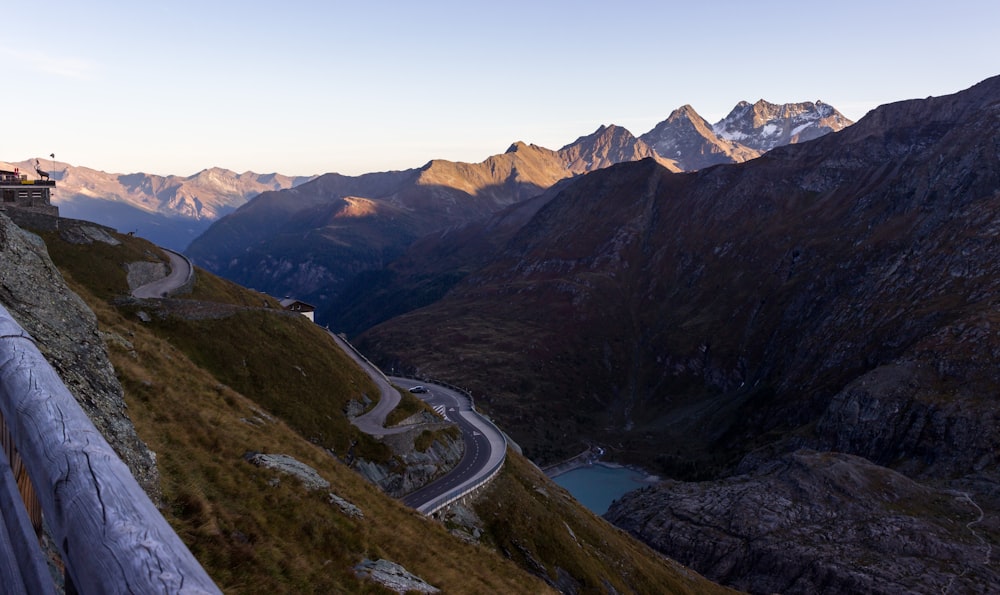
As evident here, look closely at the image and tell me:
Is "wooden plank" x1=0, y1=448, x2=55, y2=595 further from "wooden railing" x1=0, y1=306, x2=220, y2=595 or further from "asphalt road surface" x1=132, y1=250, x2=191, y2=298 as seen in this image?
"asphalt road surface" x1=132, y1=250, x2=191, y2=298

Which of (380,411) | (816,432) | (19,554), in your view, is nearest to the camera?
(19,554)

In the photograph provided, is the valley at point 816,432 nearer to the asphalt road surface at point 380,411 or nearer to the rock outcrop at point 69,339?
the asphalt road surface at point 380,411

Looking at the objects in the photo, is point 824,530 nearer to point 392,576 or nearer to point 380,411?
point 380,411

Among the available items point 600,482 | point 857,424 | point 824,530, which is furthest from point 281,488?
point 600,482

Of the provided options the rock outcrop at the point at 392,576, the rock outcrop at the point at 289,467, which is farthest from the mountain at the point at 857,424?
the rock outcrop at the point at 289,467

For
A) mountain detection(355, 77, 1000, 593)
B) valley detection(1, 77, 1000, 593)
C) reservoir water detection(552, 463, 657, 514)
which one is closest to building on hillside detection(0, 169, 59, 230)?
valley detection(1, 77, 1000, 593)

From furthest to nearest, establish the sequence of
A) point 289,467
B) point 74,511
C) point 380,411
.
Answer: point 380,411
point 289,467
point 74,511
